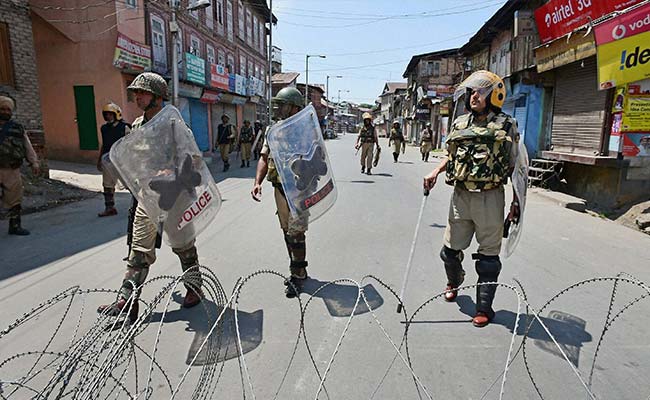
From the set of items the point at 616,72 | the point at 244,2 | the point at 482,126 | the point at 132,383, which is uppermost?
the point at 244,2

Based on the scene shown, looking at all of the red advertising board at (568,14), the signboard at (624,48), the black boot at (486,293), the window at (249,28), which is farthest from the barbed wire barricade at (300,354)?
the window at (249,28)

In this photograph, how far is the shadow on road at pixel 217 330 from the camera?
280 centimetres

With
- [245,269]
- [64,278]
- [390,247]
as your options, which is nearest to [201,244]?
[245,269]

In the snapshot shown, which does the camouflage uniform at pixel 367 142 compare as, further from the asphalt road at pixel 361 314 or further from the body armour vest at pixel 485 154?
the body armour vest at pixel 485 154

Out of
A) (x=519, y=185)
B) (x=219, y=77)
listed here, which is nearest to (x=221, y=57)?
(x=219, y=77)

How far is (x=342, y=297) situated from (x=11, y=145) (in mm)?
4792

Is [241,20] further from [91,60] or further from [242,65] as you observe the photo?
A: [91,60]

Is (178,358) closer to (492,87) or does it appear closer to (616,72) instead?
(492,87)

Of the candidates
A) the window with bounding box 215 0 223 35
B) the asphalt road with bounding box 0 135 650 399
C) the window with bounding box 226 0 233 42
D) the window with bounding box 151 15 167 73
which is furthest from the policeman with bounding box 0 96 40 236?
the window with bounding box 226 0 233 42

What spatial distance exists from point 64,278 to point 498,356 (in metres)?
4.01

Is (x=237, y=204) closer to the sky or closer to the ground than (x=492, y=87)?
closer to the ground

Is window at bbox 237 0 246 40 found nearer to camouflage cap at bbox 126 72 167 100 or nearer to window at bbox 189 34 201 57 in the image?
window at bbox 189 34 201 57

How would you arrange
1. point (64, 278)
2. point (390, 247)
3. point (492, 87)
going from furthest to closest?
point (390, 247), point (64, 278), point (492, 87)

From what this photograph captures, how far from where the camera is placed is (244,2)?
85.1 feet
